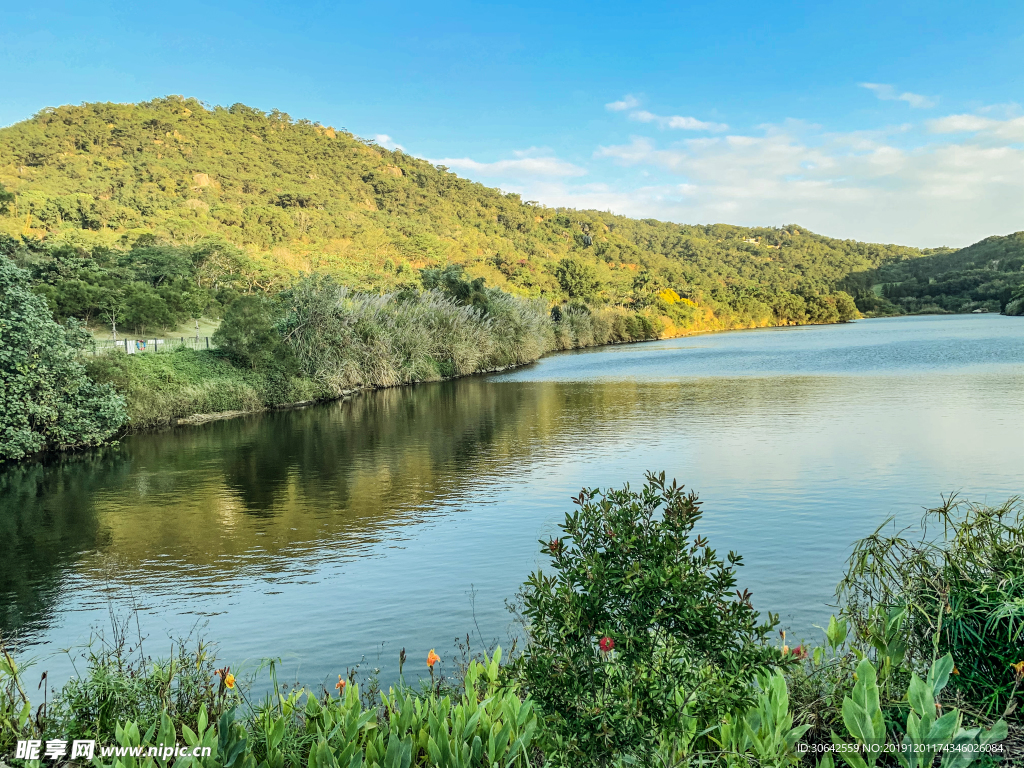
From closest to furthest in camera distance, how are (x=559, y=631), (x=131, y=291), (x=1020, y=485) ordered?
(x=559, y=631)
(x=1020, y=485)
(x=131, y=291)

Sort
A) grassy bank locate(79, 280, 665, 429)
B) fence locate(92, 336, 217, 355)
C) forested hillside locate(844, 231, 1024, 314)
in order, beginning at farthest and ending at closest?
forested hillside locate(844, 231, 1024, 314) → fence locate(92, 336, 217, 355) → grassy bank locate(79, 280, 665, 429)

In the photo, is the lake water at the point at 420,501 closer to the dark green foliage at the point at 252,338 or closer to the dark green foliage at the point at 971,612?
the dark green foliage at the point at 252,338

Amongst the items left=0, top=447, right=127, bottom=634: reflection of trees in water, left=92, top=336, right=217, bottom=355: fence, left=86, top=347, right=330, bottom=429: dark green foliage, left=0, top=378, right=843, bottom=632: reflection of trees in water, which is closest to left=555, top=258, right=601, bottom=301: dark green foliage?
left=0, top=378, right=843, bottom=632: reflection of trees in water

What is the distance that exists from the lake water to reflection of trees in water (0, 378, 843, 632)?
0.09 metres

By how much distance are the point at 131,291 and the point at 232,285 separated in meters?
21.0

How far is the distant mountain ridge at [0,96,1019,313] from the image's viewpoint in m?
90.9

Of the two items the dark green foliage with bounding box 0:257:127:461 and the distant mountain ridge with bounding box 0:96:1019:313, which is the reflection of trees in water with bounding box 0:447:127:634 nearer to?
the dark green foliage with bounding box 0:257:127:461

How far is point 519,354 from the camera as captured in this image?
58219 mm

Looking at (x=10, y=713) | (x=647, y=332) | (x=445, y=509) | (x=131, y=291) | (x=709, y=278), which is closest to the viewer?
(x=10, y=713)

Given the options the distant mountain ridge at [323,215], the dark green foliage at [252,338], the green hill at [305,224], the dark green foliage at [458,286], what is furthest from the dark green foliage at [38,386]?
the distant mountain ridge at [323,215]

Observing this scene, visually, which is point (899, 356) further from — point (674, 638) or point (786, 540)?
point (674, 638)

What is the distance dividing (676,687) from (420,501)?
13932 mm

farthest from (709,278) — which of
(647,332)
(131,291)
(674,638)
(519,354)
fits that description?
(674,638)

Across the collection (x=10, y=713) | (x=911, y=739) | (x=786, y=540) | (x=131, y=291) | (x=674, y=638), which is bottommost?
(x=786, y=540)
